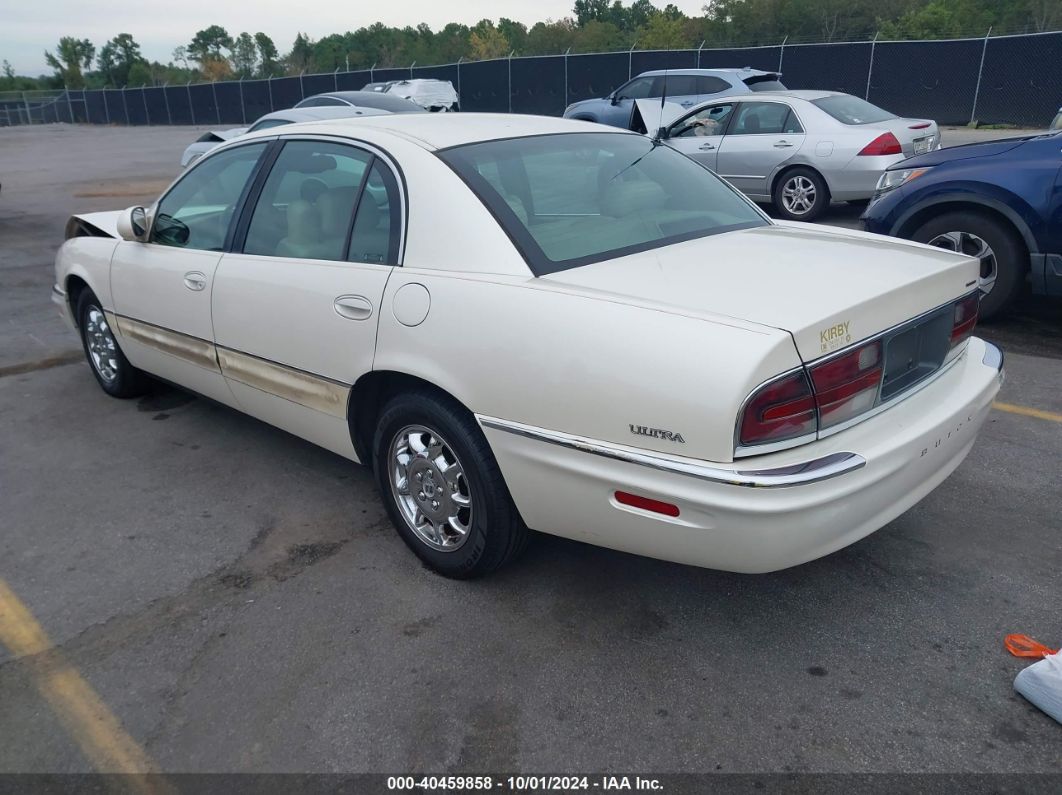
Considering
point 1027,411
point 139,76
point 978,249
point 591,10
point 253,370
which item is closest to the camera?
point 253,370

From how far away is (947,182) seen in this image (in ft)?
19.2

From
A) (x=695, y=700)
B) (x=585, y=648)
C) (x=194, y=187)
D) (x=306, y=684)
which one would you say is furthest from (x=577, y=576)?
(x=194, y=187)

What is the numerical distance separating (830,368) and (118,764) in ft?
7.58

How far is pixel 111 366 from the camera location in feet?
17.1

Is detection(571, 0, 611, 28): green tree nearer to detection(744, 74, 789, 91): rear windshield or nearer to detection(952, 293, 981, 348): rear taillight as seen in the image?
detection(744, 74, 789, 91): rear windshield

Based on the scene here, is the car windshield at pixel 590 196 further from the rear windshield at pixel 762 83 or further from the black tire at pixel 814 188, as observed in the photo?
the rear windshield at pixel 762 83

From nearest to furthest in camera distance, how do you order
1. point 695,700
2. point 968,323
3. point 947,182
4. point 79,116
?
1. point 695,700
2. point 968,323
3. point 947,182
4. point 79,116

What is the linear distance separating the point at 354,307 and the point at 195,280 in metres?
1.25

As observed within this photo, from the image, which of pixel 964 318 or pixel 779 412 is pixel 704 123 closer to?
pixel 964 318

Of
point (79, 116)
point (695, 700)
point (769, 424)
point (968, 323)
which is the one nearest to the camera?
point (769, 424)

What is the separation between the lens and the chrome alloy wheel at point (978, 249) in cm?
577

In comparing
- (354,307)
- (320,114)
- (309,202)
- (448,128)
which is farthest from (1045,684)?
(320,114)

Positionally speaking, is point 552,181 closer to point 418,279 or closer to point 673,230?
point 673,230

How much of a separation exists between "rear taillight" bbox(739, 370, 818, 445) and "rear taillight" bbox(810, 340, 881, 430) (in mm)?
46
